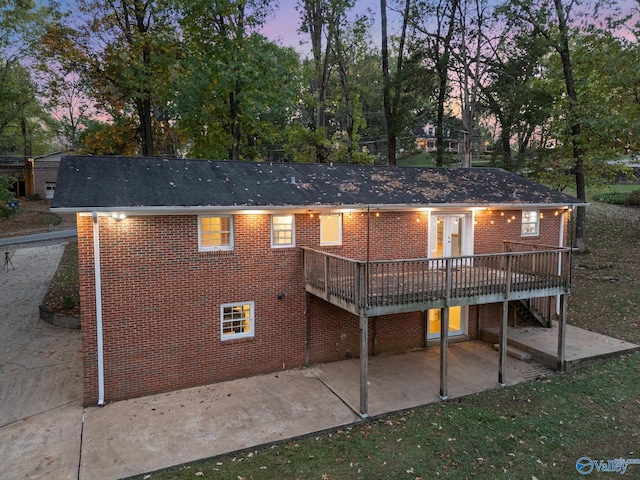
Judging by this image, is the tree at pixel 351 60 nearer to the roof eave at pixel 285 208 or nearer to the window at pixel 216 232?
the roof eave at pixel 285 208

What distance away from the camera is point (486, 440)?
799 centimetres

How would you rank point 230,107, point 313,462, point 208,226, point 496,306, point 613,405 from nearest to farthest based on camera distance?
point 313,462, point 613,405, point 208,226, point 496,306, point 230,107

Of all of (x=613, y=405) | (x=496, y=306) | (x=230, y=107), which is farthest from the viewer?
(x=230, y=107)

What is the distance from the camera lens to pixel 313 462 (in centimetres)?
725

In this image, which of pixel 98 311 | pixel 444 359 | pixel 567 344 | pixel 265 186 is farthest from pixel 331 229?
pixel 567 344

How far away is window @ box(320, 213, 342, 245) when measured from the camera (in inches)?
455

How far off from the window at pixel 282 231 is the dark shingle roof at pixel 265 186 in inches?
21.5

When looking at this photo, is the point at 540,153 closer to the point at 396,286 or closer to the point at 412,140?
the point at 412,140

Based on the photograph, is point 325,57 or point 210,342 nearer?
point 210,342

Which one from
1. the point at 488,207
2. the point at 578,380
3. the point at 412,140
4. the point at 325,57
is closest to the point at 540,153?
the point at 412,140

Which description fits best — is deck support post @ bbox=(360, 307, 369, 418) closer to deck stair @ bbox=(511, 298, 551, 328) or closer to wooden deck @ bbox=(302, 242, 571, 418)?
wooden deck @ bbox=(302, 242, 571, 418)

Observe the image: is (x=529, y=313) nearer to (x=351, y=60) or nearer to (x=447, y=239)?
(x=447, y=239)

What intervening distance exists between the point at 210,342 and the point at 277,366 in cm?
201

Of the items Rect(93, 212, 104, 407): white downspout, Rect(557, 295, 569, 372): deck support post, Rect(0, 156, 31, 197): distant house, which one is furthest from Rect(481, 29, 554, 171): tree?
Rect(0, 156, 31, 197): distant house
